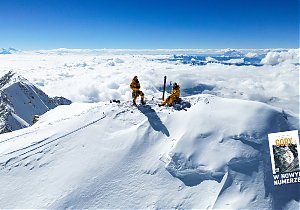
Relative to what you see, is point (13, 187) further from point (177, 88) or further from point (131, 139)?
point (177, 88)

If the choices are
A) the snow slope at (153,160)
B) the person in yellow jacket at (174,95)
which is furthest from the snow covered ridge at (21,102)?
the person in yellow jacket at (174,95)

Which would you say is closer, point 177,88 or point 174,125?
point 174,125

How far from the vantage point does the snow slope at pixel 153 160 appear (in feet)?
51.2

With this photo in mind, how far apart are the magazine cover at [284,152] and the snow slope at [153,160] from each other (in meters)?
0.42

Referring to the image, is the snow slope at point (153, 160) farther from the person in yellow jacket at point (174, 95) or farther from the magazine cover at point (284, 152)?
the person in yellow jacket at point (174, 95)

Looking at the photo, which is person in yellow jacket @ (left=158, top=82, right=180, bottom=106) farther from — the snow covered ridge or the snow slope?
the snow covered ridge

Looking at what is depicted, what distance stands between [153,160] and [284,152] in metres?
8.00

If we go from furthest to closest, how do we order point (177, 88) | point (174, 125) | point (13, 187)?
point (177, 88) → point (174, 125) → point (13, 187)

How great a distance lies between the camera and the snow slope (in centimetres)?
1561

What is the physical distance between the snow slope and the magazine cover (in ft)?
1.38

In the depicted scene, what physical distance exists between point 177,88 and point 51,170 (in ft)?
37.5

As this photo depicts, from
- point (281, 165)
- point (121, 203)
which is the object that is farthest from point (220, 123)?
point (121, 203)

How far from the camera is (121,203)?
15445 millimetres

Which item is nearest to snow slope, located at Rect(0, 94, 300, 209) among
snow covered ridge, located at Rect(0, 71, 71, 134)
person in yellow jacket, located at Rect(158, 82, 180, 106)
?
person in yellow jacket, located at Rect(158, 82, 180, 106)
